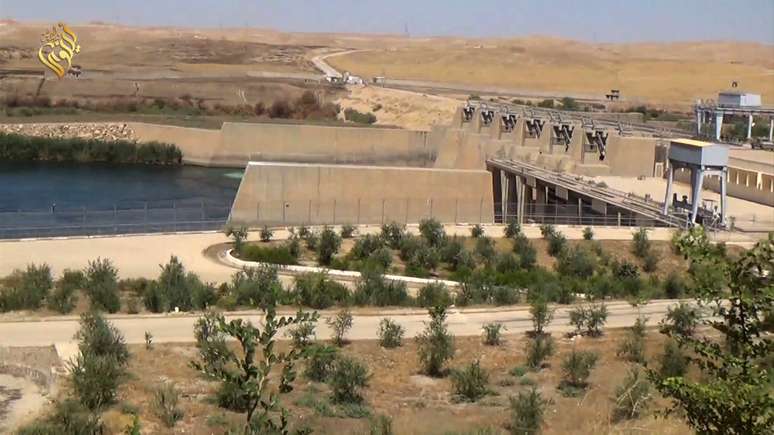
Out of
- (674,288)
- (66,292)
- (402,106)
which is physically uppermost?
(402,106)

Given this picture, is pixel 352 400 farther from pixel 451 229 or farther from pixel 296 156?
pixel 296 156

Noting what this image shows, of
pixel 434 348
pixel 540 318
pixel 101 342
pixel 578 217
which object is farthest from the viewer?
pixel 578 217

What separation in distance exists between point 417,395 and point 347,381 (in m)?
1.20

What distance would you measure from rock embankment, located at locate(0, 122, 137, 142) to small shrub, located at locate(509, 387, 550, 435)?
56489 millimetres

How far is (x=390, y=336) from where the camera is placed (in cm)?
1730

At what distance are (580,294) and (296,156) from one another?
129 feet

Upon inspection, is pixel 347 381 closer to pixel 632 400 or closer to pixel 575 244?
pixel 632 400

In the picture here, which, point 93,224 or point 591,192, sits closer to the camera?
point 93,224

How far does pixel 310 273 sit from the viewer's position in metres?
24.1

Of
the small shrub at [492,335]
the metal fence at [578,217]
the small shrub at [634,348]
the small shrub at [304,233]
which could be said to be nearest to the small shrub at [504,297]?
the small shrub at [492,335]

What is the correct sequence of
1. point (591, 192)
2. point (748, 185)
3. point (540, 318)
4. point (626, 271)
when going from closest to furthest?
point (540, 318)
point (626, 271)
point (748, 185)
point (591, 192)

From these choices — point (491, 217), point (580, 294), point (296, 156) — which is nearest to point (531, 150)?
point (491, 217)

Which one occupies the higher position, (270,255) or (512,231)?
(512,231)

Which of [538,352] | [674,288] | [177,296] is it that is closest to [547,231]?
[674,288]
